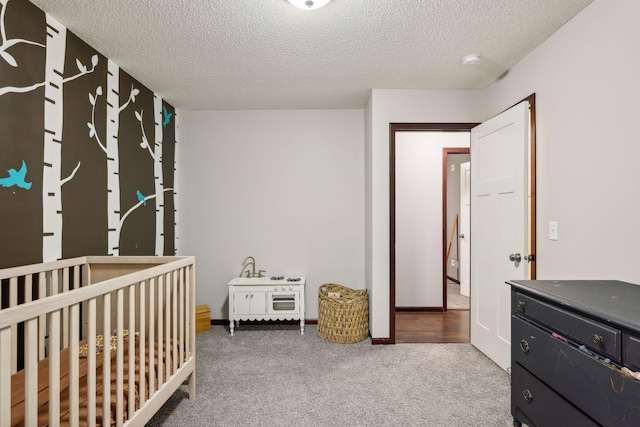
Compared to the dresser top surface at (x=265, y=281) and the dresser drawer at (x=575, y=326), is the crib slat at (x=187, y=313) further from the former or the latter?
the dresser drawer at (x=575, y=326)

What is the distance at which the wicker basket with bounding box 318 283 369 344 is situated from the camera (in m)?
2.99

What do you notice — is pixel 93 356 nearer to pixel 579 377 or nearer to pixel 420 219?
pixel 579 377

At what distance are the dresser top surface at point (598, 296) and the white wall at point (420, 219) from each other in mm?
2422

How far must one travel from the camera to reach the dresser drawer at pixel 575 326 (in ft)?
3.63

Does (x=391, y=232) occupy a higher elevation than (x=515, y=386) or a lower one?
higher

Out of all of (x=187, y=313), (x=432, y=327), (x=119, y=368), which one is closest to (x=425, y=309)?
(x=432, y=327)

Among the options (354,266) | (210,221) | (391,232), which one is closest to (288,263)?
(354,266)

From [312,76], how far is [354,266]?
1.93 m

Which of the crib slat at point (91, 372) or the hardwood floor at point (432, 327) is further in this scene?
the hardwood floor at point (432, 327)

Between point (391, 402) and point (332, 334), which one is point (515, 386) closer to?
point (391, 402)

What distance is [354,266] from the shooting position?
3.57m

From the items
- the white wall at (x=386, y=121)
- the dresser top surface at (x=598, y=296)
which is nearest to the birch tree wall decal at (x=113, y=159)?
the white wall at (x=386, y=121)

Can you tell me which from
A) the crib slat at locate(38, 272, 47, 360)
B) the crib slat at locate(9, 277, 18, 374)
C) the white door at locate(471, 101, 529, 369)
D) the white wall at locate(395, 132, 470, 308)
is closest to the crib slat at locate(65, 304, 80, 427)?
the crib slat at locate(9, 277, 18, 374)

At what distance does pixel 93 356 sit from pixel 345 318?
82.4 inches
